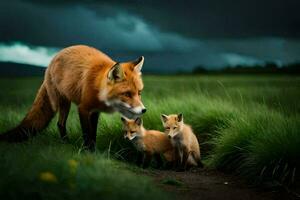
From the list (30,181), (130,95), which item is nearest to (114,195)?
(30,181)

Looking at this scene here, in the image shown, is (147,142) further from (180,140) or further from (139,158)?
(180,140)

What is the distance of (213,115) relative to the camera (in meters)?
9.34

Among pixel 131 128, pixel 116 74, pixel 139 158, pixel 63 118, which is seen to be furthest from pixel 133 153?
pixel 116 74

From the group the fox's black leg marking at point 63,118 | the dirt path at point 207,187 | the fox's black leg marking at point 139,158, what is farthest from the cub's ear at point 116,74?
the fox's black leg marking at point 63,118

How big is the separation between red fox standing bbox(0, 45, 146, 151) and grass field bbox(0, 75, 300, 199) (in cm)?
44

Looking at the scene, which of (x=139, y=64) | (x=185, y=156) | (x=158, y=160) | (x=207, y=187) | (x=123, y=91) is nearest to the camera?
(x=207, y=187)

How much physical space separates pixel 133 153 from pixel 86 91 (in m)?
1.53

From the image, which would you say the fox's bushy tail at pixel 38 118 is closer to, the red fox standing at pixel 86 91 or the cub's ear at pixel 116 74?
the red fox standing at pixel 86 91

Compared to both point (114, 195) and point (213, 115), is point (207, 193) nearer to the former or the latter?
point (114, 195)

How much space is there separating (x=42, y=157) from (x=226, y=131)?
363 cm

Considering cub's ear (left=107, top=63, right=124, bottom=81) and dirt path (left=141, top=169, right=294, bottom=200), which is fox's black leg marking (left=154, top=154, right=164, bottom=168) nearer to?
dirt path (left=141, top=169, right=294, bottom=200)

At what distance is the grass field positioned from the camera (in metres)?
4.67

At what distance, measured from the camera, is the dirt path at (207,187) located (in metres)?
6.16

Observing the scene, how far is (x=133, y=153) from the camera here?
848 centimetres
